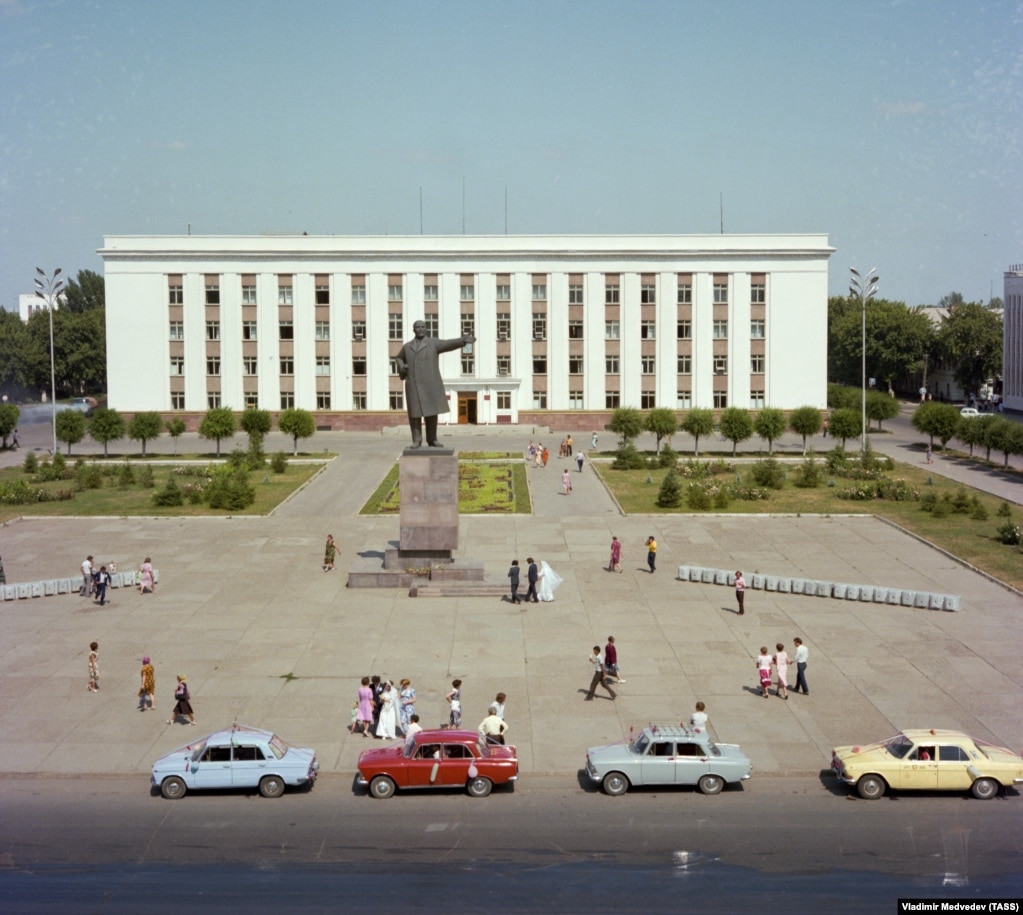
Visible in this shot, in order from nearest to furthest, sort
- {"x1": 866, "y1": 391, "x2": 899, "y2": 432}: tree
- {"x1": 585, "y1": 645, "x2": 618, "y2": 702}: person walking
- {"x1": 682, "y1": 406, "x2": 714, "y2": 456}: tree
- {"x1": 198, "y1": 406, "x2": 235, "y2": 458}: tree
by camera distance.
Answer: {"x1": 585, "y1": 645, "x2": 618, "y2": 702}: person walking
{"x1": 682, "y1": 406, "x2": 714, "y2": 456}: tree
{"x1": 198, "y1": 406, "x2": 235, "y2": 458}: tree
{"x1": 866, "y1": 391, "x2": 899, "y2": 432}: tree

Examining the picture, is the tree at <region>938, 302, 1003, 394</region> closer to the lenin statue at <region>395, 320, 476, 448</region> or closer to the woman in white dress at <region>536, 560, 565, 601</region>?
the lenin statue at <region>395, 320, 476, 448</region>

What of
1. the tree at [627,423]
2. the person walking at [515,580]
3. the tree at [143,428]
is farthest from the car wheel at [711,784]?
the tree at [143,428]

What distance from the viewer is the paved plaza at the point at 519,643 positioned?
983 inches

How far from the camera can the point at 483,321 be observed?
317 feet

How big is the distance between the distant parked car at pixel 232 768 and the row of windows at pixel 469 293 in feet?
253

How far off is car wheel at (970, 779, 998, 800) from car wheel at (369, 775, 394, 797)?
10.4 m

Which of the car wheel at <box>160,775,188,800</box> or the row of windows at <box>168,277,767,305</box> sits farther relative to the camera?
the row of windows at <box>168,277,767,305</box>

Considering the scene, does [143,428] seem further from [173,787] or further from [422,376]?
[173,787]

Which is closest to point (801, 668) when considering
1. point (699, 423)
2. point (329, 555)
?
point (329, 555)

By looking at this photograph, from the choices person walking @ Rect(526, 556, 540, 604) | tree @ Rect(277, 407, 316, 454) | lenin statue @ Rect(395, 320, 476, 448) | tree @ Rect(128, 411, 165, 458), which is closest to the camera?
person walking @ Rect(526, 556, 540, 604)

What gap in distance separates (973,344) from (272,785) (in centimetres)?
11251

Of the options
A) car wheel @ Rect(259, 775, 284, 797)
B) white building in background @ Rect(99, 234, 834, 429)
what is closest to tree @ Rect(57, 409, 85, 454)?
white building in background @ Rect(99, 234, 834, 429)

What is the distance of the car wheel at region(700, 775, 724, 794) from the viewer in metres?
21.3

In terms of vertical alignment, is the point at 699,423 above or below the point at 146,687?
above
